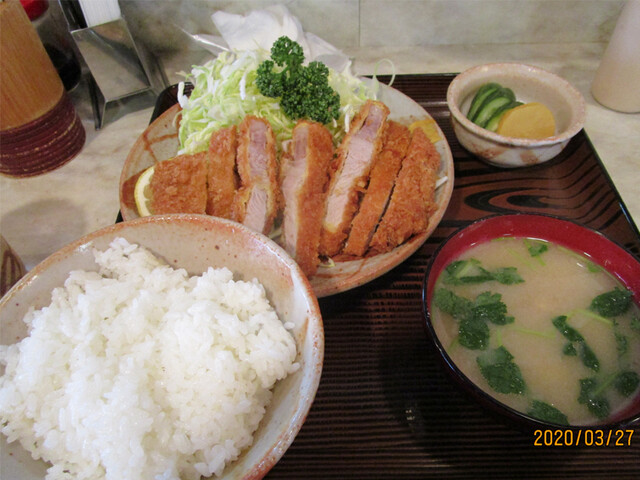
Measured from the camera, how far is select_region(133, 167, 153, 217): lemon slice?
5.84ft

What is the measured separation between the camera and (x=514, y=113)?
80.0 inches

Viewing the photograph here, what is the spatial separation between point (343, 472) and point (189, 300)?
709mm

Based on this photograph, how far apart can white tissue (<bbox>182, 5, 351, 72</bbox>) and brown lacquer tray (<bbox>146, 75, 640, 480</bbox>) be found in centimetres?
142

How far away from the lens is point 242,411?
3.40 ft

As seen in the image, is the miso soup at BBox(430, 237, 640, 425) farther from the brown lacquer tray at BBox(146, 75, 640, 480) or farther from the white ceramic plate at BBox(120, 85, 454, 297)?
the white ceramic plate at BBox(120, 85, 454, 297)

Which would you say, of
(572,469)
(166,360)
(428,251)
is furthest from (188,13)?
(572,469)

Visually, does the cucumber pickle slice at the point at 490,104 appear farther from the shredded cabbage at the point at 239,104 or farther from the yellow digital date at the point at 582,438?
the yellow digital date at the point at 582,438

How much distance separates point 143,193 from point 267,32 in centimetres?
145

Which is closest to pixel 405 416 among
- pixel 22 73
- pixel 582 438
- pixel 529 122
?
pixel 582 438

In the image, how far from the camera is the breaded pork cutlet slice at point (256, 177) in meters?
1.70

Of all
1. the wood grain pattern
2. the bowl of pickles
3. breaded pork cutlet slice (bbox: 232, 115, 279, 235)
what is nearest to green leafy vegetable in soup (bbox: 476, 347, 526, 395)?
breaded pork cutlet slice (bbox: 232, 115, 279, 235)

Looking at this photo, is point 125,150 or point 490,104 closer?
point 490,104

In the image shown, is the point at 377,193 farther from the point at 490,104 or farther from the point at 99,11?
the point at 99,11

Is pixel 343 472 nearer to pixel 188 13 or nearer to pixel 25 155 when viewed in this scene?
pixel 25 155
